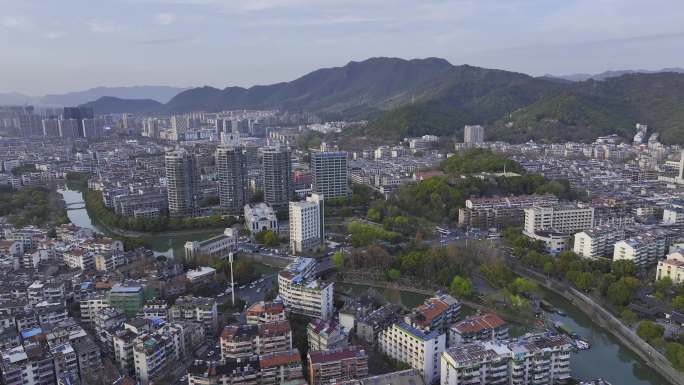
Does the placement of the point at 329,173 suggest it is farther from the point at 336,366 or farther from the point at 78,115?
the point at 78,115

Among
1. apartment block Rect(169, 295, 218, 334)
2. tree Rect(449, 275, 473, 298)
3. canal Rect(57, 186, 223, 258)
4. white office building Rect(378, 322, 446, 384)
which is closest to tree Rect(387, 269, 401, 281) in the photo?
tree Rect(449, 275, 473, 298)

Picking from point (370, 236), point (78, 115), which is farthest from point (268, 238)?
point (78, 115)

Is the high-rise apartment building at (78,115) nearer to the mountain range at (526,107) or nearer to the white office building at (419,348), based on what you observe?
the mountain range at (526,107)

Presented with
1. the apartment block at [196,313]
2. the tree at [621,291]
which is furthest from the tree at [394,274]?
the tree at [621,291]

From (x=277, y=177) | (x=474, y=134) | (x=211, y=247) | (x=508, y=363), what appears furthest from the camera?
(x=474, y=134)

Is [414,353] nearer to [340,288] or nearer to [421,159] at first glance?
[340,288]

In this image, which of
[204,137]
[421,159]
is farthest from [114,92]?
[421,159]
